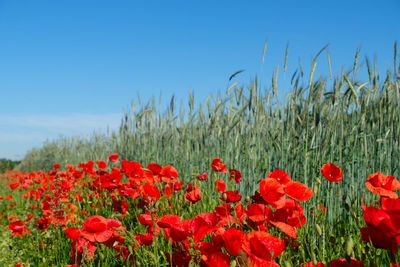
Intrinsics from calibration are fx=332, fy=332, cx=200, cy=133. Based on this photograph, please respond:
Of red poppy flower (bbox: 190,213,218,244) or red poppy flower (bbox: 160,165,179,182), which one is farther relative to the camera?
red poppy flower (bbox: 160,165,179,182)

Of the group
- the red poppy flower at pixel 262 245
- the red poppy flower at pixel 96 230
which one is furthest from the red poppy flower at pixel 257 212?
the red poppy flower at pixel 96 230

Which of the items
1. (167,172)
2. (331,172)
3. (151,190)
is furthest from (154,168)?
(331,172)

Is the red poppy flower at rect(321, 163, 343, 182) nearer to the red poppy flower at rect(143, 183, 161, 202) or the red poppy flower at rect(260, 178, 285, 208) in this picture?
the red poppy flower at rect(260, 178, 285, 208)

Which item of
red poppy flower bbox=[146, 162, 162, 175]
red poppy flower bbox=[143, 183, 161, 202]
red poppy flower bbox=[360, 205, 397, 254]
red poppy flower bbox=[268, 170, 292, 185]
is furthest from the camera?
red poppy flower bbox=[146, 162, 162, 175]

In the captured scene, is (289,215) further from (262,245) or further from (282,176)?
(262,245)

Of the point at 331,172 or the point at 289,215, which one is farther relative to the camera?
the point at 331,172

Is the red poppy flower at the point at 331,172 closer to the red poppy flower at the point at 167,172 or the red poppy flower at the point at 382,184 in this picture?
the red poppy flower at the point at 382,184

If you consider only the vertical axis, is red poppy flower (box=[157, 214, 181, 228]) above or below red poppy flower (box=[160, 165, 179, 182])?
below

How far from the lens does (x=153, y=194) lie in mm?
1513

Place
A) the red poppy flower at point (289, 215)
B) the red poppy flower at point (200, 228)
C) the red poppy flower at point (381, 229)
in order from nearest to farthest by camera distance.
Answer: the red poppy flower at point (381, 229) → the red poppy flower at point (200, 228) → the red poppy flower at point (289, 215)

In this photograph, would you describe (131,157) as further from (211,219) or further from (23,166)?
(23,166)

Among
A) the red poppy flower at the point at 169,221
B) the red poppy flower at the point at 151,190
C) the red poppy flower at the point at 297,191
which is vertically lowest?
the red poppy flower at the point at 169,221

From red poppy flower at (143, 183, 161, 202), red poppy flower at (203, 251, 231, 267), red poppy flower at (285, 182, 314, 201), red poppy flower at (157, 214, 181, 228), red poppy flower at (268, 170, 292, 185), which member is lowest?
red poppy flower at (203, 251, 231, 267)

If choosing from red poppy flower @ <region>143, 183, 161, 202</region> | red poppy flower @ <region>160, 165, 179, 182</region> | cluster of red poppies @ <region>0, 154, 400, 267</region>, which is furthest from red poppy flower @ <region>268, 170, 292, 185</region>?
red poppy flower @ <region>160, 165, 179, 182</region>
